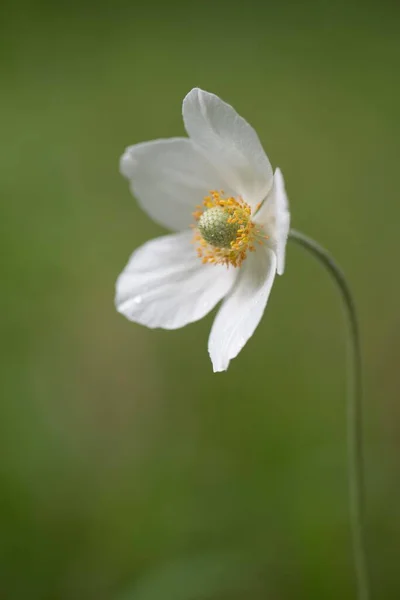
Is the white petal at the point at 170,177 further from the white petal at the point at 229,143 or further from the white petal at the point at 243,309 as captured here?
the white petal at the point at 243,309

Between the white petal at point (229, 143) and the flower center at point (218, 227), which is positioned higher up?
the white petal at point (229, 143)

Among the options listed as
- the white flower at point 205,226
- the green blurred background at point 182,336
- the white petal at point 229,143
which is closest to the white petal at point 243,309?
the white flower at point 205,226

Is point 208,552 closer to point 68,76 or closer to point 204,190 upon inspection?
point 204,190

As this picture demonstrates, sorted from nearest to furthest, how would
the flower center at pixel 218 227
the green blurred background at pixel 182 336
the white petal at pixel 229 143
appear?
the white petal at pixel 229 143 < the flower center at pixel 218 227 < the green blurred background at pixel 182 336

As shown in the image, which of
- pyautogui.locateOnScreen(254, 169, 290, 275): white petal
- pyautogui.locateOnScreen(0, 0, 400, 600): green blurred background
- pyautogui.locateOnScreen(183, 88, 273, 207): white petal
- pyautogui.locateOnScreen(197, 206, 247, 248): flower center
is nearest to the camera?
pyautogui.locateOnScreen(254, 169, 290, 275): white petal

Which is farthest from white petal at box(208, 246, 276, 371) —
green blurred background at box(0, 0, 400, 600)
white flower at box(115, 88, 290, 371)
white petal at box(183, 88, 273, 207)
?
green blurred background at box(0, 0, 400, 600)

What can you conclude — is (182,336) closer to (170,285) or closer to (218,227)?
(170,285)

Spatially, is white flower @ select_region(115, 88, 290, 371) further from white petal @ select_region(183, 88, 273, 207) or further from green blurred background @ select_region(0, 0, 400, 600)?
green blurred background @ select_region(0, 0, 400, 600)
